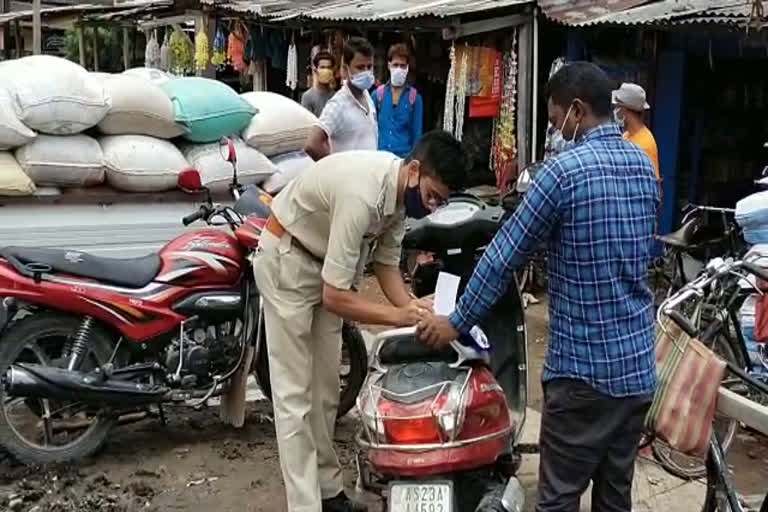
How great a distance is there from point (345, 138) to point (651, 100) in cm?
323

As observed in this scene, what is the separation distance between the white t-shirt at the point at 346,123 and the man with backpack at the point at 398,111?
1.92 metres

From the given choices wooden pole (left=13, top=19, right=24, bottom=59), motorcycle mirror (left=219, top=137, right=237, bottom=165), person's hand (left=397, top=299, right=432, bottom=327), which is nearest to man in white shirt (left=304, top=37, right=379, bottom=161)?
motorcycle mirror (left=219, top=137, right=237, bottom=165)

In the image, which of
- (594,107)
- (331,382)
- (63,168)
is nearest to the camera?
(594,107)

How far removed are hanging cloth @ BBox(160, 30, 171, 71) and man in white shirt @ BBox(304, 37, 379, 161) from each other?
32.1ft

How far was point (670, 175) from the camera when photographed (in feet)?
27.5

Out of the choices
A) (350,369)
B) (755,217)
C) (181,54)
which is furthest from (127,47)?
(755,217)

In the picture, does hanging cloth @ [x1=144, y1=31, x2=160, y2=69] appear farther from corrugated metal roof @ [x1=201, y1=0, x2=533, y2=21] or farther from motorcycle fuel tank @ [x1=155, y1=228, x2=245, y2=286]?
motorcycle fuel tank @ [x1=155, y1=228, x2=245, y2=286]

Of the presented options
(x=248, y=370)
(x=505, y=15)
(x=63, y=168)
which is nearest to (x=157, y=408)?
(x=248, y=370)

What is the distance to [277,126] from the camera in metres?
5.95

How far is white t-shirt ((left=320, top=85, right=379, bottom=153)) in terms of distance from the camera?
6.21m

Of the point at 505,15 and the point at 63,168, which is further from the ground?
the point at 505,15

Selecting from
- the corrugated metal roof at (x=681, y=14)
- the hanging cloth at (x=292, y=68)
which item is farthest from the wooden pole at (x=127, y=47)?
the corrugated metal roof at (x=681, y=14)

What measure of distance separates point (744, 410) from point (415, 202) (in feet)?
4.15

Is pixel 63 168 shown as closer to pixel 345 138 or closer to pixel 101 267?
pixel 101 267
